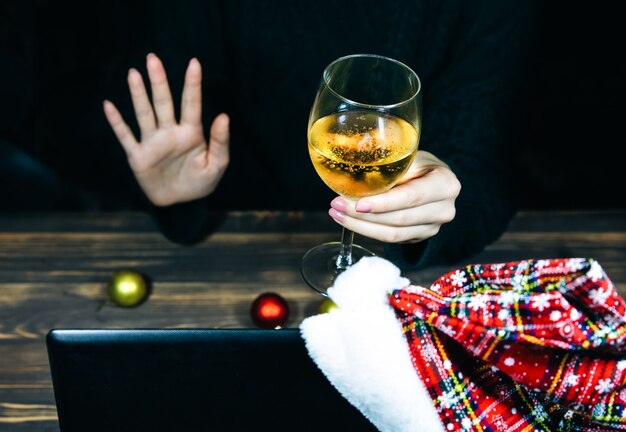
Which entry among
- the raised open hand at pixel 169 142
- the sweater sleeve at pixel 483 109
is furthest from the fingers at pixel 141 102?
the sweater sleeve at pixel 483 109

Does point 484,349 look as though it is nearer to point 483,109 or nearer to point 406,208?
point 406,208

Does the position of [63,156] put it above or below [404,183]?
below

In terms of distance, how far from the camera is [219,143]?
37.4 inches

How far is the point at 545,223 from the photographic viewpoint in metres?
1.00

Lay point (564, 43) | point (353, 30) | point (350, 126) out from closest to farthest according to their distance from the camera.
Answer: point (350, 126) < point (353, 30) < point (564, 43)

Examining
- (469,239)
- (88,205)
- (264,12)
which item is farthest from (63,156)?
(469,239)

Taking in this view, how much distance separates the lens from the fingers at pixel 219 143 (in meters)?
0.91

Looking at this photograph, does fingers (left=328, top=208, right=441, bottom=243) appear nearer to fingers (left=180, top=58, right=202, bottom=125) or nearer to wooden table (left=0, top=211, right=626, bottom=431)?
wooden table (left=0, top=211, right=626, bottom=431)

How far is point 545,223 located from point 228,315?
1.78 feet

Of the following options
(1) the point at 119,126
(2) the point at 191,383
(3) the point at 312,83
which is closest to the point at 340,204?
(2) the point at 191,383

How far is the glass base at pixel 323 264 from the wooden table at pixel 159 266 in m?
0.02

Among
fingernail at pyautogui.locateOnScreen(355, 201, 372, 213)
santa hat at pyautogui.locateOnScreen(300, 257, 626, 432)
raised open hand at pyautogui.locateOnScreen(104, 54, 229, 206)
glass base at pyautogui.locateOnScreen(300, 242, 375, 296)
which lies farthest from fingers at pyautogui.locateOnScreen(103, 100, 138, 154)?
santa hat at pyautogui.locateOnScreen(300, 257, 626, 432)

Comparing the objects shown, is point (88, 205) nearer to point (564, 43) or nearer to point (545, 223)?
point (545, 223)

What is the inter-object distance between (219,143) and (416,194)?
1.22ft
